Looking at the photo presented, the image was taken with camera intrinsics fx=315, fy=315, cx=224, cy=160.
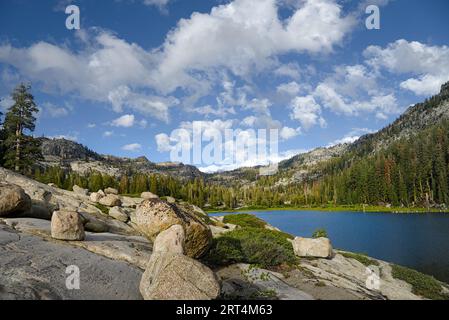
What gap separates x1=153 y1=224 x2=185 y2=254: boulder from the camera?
49.9 feet

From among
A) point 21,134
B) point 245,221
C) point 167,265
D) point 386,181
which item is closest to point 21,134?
point 21,134

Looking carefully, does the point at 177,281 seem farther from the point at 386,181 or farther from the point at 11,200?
the point at 386,181

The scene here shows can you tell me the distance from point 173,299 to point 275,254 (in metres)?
10.7

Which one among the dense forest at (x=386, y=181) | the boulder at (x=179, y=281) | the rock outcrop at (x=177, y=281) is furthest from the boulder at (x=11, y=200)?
the dense forest at (x=386, y=181)

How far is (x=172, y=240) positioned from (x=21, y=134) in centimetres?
5033

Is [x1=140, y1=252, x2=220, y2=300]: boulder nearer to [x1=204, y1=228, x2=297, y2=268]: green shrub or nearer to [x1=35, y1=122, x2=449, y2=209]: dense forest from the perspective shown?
[x1=204, y1=228, x2=297, y2=268]: green shrub

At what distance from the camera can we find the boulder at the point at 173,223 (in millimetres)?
17062

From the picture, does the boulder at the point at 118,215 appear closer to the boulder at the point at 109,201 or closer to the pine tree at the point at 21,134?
the boulder at the point at 109,201

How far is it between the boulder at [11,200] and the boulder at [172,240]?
10591 mm

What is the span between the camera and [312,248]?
24562 mm

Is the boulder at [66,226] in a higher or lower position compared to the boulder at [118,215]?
higher
